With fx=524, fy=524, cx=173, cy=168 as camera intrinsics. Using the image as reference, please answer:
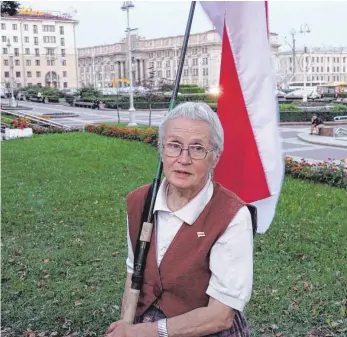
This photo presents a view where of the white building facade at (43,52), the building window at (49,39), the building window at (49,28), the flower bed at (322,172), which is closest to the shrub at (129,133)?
the flower bed at (322,172)

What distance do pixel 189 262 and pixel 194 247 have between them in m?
0.05

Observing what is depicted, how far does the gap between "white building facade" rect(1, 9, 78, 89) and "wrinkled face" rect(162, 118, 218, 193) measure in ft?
204

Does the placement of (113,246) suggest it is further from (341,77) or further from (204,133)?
(341,77)

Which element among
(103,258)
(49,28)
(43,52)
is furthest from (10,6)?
(43,52)

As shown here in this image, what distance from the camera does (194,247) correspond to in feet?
5.21

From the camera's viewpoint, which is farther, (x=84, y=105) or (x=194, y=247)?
(x=84, y=105)

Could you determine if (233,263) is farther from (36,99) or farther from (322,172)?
(36,99)

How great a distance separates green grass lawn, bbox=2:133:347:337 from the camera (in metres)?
3.55

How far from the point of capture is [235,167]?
2479 mm

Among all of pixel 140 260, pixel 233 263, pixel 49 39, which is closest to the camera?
pixel 233 263

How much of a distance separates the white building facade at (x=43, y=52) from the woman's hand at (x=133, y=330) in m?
62.2

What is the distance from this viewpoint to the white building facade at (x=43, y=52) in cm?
6442

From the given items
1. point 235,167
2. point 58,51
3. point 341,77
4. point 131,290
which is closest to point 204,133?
point 131,290

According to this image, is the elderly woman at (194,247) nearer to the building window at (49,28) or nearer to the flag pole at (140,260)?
the flag pole at (140,260)
